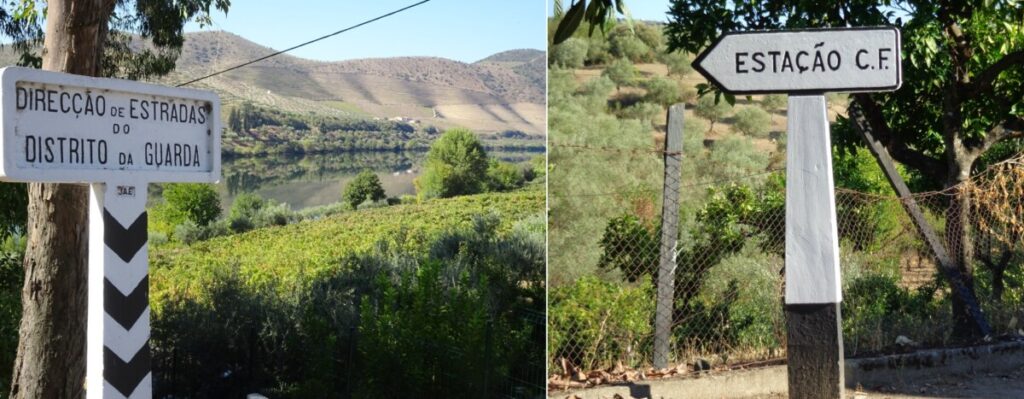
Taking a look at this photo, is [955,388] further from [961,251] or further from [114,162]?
[114,162]

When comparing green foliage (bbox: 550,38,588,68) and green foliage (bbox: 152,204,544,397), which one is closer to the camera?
green foliage (bbox: 152,204,544,397)

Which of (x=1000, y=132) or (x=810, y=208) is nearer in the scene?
(x=810, y=208)

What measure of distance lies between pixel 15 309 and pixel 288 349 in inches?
85.6

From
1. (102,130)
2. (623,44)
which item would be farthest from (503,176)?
(623,44)

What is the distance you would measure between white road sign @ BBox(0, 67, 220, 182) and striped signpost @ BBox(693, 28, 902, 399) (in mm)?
1753

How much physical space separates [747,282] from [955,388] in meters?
1.49

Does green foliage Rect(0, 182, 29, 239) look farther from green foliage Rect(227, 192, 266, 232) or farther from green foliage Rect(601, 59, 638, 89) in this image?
green foliage Rect(601, 59, 638, 89)

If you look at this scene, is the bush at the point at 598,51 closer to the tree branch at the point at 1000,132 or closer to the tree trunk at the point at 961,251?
the tree branch at the point at 1000,132

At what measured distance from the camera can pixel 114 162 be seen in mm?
3090

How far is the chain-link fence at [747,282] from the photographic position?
6582 mm

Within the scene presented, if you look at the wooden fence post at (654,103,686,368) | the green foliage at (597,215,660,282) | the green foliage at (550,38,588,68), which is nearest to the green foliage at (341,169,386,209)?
the green foliage at (597,215,660,282)

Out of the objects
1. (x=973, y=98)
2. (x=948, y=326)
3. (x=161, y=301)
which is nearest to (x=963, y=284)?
(x=948, y=326)

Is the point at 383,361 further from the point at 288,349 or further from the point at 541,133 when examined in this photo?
the point at 541,133

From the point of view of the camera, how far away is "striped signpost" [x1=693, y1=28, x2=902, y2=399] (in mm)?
3697
